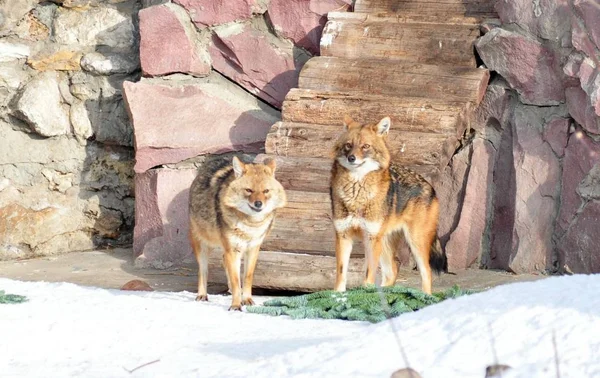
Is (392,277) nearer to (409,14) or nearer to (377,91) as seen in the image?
(377,91)

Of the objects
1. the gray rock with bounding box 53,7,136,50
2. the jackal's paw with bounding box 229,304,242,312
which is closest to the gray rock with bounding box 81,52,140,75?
the gray rock with bounding box 53,7,136,50

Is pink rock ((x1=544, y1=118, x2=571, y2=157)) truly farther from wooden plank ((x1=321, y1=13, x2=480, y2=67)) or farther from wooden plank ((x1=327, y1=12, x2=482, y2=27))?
wooden plank ((x1=327, y1=12, x2=482, y2=27))

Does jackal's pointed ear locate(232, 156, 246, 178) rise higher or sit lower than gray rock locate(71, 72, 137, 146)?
lower

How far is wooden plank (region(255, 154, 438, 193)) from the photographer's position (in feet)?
24.3

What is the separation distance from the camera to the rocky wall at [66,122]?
28.1 ft

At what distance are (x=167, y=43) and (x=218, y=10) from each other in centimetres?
47

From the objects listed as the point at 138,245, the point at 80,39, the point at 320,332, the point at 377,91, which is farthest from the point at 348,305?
the point at 80,39

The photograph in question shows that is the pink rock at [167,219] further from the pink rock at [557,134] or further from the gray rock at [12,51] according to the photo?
the pink rock at [557,134]

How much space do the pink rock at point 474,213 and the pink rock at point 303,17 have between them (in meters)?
1.60

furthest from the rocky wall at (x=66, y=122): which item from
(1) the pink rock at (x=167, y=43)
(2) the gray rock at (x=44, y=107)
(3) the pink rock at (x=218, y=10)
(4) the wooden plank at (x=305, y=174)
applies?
(4) the wooden plank at (x=305, y=174)

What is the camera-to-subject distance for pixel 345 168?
6.65 meters

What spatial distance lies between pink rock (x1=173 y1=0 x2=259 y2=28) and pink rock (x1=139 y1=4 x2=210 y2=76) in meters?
0.08

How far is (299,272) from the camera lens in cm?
690

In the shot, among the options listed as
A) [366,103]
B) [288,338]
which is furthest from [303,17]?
[288,338]
